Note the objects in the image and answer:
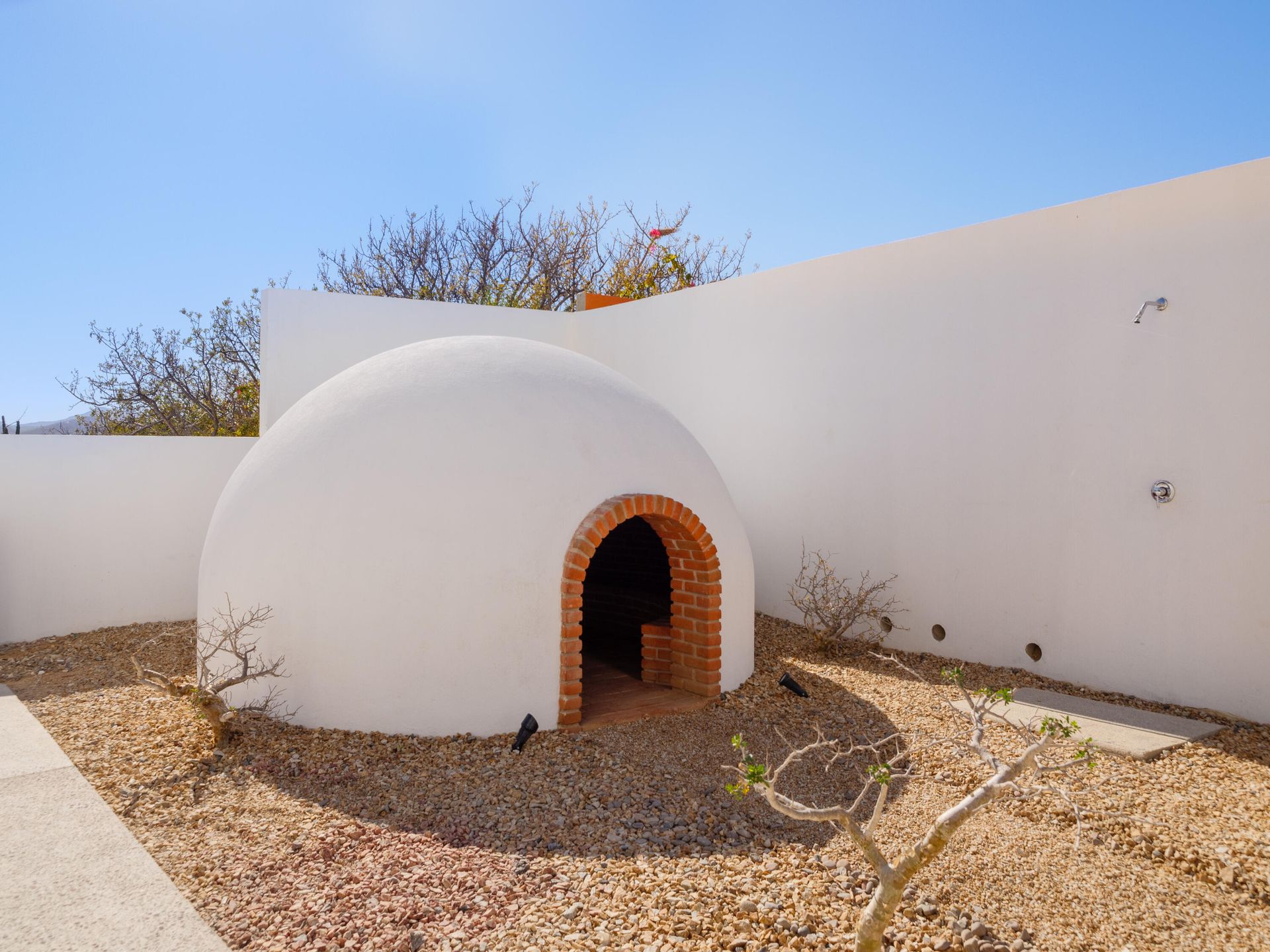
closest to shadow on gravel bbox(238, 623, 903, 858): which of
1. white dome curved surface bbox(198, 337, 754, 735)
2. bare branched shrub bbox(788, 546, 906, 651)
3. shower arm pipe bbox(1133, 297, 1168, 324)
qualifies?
white dome curved surface bbox(198, 337, 754, 735)

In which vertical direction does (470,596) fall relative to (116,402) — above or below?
below

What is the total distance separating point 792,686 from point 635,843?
2.86 metres

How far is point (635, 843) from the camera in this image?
13.4 feet

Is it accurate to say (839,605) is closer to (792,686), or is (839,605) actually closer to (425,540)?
(792,686)

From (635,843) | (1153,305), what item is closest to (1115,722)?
(1153,305)

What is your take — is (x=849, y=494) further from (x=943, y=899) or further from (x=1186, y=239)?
(x=943, y=899)

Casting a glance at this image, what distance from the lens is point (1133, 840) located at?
4.05m

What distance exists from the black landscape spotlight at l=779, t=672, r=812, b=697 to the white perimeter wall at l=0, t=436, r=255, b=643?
7.59 m

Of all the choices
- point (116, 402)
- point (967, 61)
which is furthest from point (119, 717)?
point (116, 402)

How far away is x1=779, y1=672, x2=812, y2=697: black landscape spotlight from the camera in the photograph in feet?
21.5

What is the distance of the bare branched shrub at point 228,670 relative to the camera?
204 inches

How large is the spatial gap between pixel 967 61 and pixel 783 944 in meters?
8.84

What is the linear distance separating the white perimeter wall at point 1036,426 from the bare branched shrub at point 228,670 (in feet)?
17.5

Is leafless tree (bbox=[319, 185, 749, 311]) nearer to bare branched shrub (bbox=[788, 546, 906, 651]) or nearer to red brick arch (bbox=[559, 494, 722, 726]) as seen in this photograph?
bare branched shrub (bbox=[788, 546, 906, 651])
